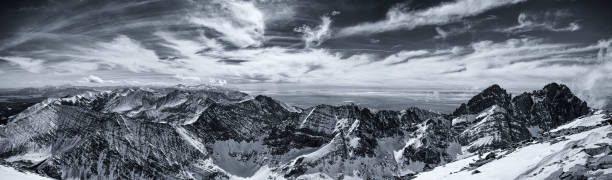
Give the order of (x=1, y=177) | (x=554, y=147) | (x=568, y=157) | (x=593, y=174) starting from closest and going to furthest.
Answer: (x=593, y=174) → (x=1, y=177) → (x=568, y=157) → (x=554, y=147)

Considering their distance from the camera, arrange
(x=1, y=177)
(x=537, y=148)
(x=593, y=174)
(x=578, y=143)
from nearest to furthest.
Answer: (x=593, y=174) < (x=1, y=177) < (x=578, y=143) < (x=537, y=148)

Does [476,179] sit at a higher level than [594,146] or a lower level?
lower

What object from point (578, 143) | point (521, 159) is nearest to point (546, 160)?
point (578, 143)

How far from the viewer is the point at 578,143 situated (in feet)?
225

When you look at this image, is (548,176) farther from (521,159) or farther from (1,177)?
(1,177)

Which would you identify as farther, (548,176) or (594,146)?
(594,146)

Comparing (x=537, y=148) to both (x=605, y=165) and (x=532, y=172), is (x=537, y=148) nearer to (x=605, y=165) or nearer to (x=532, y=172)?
(x=532, y=172)

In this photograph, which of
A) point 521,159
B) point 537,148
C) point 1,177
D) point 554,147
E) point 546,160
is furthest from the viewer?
point 537,148

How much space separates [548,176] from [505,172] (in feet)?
47.5

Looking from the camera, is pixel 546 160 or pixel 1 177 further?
pixel 546 160

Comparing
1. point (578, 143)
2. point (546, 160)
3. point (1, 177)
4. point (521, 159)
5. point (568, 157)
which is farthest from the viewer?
point (521, 159)

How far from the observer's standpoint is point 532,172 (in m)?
59.3

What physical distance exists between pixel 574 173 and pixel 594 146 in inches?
636

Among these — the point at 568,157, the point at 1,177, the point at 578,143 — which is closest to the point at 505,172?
the point at 568,157
